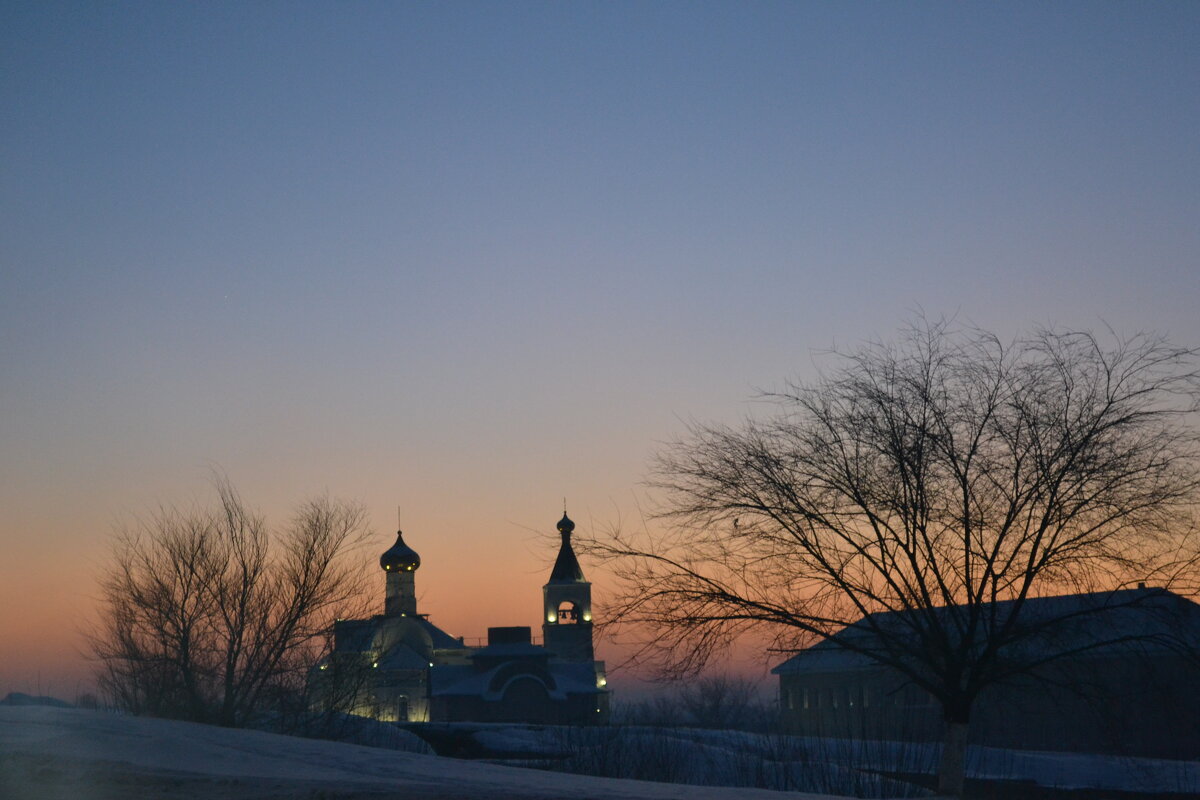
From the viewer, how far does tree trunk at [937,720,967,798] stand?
483 inches

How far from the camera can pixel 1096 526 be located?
40.3ft

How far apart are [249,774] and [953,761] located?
8745 mm

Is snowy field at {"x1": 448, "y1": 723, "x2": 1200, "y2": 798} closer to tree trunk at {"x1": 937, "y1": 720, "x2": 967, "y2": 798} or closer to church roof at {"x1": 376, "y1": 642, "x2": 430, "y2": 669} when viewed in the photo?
tree trunk at {"x1": 937, "y1": 720, "x2": 967, "y2": 798}

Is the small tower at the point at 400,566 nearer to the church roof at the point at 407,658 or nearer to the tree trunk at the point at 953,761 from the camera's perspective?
the church roof at the point at 407,658

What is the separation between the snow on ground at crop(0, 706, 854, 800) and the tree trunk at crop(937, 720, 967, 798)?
20.5ft

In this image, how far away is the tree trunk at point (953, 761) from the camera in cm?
1226

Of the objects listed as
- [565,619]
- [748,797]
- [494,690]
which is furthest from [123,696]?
[565,619]

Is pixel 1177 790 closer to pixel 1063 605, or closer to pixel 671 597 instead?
pixel 1063 605

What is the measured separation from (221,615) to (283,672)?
2289 mm

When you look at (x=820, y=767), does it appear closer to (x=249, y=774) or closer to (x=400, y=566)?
(x=249, y=774)

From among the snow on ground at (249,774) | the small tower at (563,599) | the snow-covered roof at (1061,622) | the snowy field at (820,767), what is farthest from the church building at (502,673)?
the snow on ground at (249,774)

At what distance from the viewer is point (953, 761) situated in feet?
40.8

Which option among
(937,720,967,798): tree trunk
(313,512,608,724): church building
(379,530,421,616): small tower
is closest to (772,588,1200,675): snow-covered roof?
(937,720,967,798): tree trunk

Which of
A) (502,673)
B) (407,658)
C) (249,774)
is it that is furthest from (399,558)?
Answer: (249,774)
